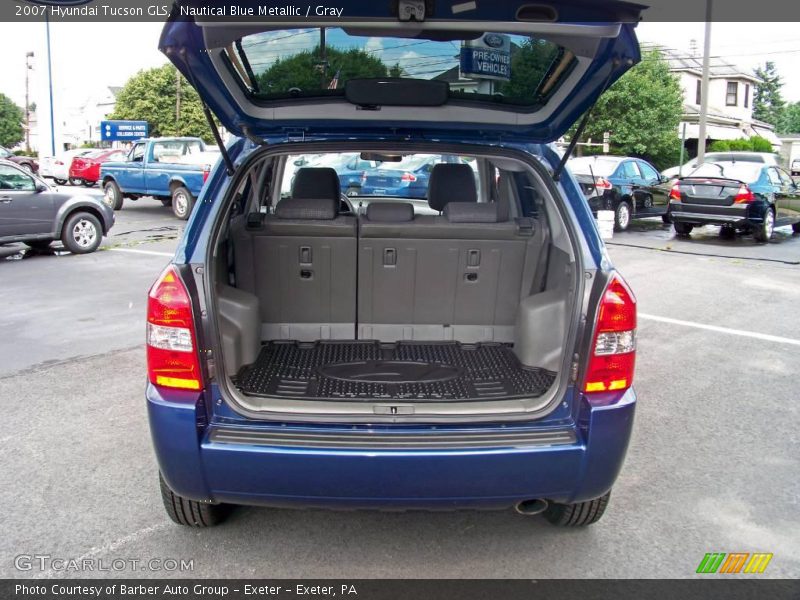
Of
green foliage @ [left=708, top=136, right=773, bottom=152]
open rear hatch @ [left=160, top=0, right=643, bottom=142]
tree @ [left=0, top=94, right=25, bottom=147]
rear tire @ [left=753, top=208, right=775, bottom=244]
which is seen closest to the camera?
open rear hatch @ [left=160, top=0, right=643, bottom=142]

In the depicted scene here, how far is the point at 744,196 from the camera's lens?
45.1 ft

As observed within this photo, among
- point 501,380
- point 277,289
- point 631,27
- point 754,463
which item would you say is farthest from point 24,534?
point 754,463

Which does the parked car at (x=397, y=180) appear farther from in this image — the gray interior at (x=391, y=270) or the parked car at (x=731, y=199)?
the parked car at (x=731, y=199)

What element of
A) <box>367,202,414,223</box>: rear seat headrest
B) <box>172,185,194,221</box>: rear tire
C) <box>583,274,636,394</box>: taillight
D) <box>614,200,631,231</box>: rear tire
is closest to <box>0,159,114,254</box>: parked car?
<box>172,185,194,221</box>: rear tire

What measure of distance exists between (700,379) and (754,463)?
1530 mm

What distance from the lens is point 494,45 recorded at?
2.91 m

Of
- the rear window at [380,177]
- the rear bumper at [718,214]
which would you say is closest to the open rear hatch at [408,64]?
the rear window at [380,177]

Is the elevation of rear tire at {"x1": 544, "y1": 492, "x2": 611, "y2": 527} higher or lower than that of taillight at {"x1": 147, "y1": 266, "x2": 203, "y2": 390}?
lower

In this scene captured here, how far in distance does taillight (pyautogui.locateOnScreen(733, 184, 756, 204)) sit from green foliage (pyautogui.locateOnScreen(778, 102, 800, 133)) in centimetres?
7617

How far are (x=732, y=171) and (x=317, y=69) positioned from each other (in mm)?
13606

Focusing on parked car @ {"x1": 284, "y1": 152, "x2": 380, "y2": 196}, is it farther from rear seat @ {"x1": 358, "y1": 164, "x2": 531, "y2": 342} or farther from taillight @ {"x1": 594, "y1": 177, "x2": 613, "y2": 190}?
taillight @ {"x1": 594, "y1": 177, "x2": 613, "y2": 190}

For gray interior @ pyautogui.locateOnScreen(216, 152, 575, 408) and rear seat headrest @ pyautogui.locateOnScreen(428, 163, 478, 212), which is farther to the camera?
rear seat headrest @ pyautogui.locateOnScreen(428, 163, 478, 212)

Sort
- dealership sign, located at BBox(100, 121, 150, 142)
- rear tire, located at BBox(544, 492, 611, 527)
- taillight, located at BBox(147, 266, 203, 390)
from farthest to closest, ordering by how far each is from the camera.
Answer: dealership sign, located at BBox(100, 121, 150, 142), rear tire, located at BBox(544, 492, 611, 527), taillight, located at BBox(147, 266, 203, 390)

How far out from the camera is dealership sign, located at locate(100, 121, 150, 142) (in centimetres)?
3719
